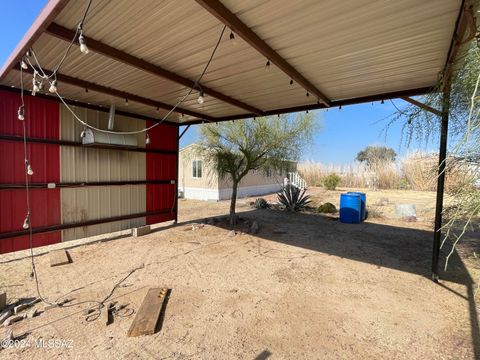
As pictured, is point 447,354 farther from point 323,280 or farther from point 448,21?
point 448,21

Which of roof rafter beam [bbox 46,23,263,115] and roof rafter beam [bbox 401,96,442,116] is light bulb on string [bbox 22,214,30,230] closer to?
roof rafter beam [bbox 46,23,263,115]

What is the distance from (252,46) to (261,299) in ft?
10.1

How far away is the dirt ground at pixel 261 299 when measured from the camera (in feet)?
7.34

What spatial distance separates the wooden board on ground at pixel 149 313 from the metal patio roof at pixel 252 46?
3038 mm

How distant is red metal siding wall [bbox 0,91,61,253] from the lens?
13.6 feet

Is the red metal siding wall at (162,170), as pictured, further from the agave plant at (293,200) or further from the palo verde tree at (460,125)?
the palo verde tree at (460,125)

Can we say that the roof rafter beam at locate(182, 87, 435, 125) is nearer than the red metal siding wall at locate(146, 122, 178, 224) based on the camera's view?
Yes

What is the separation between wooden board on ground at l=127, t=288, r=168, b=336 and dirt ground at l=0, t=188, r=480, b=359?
0.30 ft

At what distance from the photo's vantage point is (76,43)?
2.79 m

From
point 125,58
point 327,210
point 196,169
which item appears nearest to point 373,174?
point 327,210

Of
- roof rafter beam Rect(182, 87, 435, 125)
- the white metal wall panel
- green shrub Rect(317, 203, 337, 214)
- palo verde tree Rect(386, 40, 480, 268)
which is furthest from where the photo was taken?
green shrub Rect(317, 203, 337, 214)

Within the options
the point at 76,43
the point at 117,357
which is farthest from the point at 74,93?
the point at 117,357

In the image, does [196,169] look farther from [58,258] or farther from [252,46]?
[252,46]

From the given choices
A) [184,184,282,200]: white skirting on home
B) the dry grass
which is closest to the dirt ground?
[184,184,282,200]: white skirting on home
